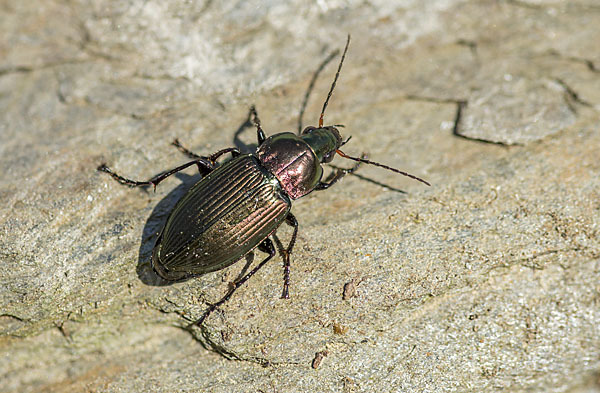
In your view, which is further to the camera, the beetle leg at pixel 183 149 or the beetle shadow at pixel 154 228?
the beetle leg at pixel 183 149

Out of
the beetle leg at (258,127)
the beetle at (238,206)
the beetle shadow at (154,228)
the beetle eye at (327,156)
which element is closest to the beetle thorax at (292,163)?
the beetle at (238,206)

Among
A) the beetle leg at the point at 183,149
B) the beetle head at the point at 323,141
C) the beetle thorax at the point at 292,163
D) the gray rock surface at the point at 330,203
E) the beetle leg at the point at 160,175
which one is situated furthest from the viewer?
the beetle leg at the point at 183,149

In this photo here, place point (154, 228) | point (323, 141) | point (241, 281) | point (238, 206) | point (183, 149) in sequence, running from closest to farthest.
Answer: point (238, 206) → point (241, 281) → point (154, 228) → point (323, 141) → point (183, 149)

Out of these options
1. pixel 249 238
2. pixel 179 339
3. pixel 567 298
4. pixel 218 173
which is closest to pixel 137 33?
pixel 218 173

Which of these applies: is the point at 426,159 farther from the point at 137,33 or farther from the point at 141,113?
the point at 137,33

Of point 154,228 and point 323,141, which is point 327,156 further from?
point 154,228

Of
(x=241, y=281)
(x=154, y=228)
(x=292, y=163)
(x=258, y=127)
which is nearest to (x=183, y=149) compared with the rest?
(x=258, y=127)

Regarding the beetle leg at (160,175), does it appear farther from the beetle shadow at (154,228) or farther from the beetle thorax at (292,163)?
the beetle thorax at (292,163)

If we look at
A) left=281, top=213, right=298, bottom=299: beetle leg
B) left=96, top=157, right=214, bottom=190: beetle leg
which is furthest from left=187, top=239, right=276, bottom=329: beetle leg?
left=96, top=157, right=214, bottom=190: beetle leg
